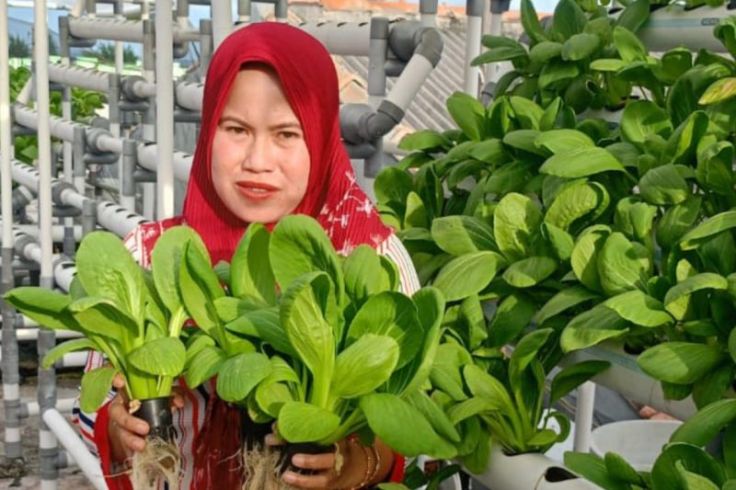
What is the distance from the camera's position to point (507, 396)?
2.59ft

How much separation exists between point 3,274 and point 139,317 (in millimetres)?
1980

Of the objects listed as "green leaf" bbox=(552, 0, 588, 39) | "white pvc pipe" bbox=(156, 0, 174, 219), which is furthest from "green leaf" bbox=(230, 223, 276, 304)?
"white pvc pipe" bbox=(156, 0, 174, 219)

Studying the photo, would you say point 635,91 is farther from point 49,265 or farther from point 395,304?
point 49,265

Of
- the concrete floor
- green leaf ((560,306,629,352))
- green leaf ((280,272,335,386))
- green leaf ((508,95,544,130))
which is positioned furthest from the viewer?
the concrete floor

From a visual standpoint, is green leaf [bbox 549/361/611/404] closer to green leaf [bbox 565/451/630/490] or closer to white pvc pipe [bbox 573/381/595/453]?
green leaf [bbox 565/451/630/490]

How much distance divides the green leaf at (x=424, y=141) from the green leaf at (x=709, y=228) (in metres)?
0.41

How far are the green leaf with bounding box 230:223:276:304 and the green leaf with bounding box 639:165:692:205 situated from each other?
29cm

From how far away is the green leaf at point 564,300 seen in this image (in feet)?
2.53

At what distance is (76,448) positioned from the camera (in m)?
1.96

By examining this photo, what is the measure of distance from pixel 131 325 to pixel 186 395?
0.39ft

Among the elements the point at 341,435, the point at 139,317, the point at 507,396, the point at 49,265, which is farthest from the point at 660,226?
the point at 49,265

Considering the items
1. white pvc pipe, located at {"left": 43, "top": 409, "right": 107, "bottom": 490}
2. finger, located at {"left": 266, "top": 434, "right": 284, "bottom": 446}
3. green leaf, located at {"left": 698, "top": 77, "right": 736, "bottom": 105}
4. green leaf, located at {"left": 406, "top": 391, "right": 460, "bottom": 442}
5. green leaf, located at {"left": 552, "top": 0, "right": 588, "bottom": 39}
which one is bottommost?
white pvc pipe, located at {"left": 43, "top": 409, "right": 107, "bottom": 490}

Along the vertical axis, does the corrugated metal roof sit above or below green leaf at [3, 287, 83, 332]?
below

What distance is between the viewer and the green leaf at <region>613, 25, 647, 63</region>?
0.92 metres
